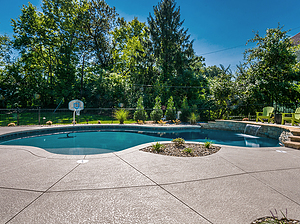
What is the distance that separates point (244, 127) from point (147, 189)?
989 centimetres

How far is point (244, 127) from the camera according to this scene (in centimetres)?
1023

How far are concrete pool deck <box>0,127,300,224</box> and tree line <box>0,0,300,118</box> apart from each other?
1132 centimetres

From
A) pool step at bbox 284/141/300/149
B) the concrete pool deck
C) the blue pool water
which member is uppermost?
pool step at bbox 284/141/300/149

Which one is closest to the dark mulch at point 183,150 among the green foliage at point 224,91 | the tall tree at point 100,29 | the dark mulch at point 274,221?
the dark mulch at point 274,221

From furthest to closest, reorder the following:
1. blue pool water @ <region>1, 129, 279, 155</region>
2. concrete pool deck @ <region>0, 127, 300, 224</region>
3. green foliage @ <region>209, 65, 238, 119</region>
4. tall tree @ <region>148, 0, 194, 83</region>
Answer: tall tree @ <region>148, 0, 194, 83</region> < green foliage @ <region>209, 65, 238, 119</region> < blue pool water @ <region>1, 129, 279, 155</region> < concrete pool deck @ <region>0, 127, 300, 224</region>

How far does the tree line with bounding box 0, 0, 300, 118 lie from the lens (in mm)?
17875

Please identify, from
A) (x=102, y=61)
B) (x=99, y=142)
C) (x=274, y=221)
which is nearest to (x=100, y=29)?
(x=102, y=61)

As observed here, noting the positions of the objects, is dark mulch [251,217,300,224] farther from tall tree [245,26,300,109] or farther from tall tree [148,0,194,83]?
tall tree [148,0,194,83]

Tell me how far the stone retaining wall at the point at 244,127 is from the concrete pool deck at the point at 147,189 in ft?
16.6

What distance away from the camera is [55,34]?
2197 centimetres

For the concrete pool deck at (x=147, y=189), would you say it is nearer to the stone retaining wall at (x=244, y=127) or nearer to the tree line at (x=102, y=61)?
the stone retaining wall at (x=244, y=127)

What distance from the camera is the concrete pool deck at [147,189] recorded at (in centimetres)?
177

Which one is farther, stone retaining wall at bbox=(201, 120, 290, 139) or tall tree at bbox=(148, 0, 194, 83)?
tall tree at bbox=(148, 0, 194, 83)

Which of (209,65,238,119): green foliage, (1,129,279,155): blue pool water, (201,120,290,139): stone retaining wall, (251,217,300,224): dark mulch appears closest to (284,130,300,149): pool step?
(201,120,290,139): stone retaining wall
